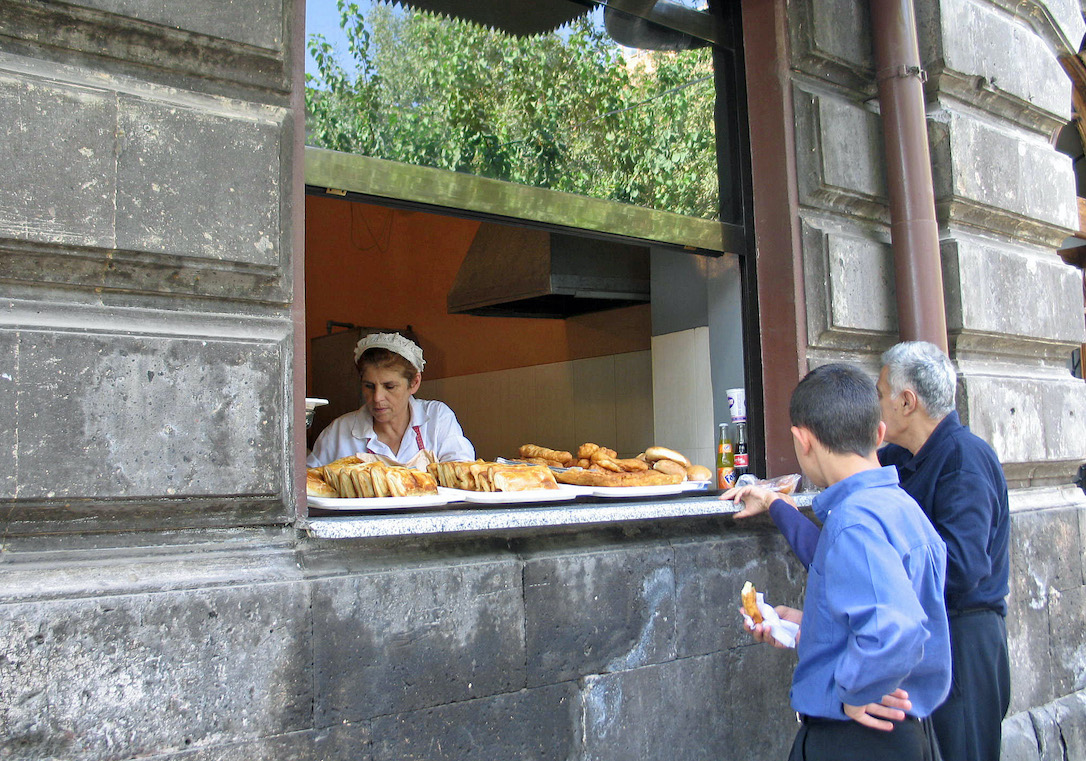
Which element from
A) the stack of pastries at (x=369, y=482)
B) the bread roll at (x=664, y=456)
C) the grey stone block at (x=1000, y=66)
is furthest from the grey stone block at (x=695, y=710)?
the grey stone block at (x=1000, y=66)

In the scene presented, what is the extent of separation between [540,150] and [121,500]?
7.17 ft

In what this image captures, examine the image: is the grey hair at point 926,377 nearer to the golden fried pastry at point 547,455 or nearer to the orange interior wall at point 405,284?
the golden fried pastry at point 547,455

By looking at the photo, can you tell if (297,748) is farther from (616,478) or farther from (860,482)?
(860,482)

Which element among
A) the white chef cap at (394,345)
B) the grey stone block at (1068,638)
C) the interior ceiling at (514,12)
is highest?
the interior ceiling at (514,12)

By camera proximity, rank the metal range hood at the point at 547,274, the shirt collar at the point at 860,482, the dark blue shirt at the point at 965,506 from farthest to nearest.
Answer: the metal range hood at the point at 547,274, the dark blue shirt at the point at 965,506, the shirt collar at the point at 860,482

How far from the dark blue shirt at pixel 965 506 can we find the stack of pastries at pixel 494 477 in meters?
1.28

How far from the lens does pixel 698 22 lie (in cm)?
415

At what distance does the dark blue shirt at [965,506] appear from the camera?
275 cm

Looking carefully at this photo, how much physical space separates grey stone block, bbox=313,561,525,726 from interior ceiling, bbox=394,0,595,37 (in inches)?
85.3

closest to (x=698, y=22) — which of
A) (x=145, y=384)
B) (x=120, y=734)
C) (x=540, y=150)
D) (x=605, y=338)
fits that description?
(x=540, y=150)

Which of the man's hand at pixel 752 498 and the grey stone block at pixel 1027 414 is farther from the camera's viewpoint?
the grey stone block at pixel 1027 414

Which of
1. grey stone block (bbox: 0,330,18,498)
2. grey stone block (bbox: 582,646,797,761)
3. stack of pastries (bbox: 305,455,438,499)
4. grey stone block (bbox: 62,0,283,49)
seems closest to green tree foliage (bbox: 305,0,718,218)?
grey stone block (bbox: 62,0,283,49)

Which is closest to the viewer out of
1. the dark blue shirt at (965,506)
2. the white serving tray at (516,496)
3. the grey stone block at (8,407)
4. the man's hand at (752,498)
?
the grey stone block at (8,407)

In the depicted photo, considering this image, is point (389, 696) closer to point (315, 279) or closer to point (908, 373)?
point (908, 373)
